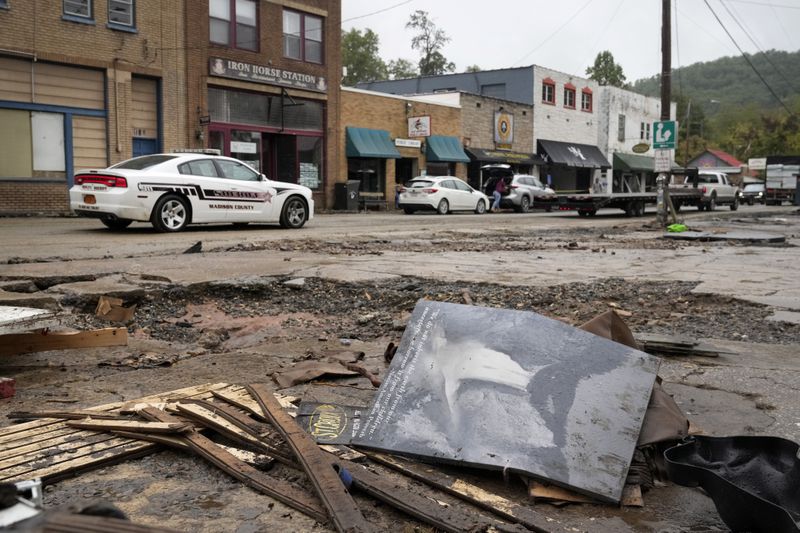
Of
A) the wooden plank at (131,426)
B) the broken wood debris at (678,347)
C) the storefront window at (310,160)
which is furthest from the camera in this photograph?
the storefront window at (310,160)

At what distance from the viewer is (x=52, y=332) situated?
15.0ft

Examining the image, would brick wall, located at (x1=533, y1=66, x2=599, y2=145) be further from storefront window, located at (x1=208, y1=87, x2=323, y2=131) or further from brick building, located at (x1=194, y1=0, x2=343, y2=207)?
storefront window, located at (x1=208, y1=87, x2=323, y2=131)

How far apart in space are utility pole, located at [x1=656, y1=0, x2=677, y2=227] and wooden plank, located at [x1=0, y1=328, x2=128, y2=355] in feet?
60.0

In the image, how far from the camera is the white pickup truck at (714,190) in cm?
3338

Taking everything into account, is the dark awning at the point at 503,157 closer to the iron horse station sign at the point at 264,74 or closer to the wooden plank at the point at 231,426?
the iron horse station sign at the point at 264,74

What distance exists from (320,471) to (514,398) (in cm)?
88

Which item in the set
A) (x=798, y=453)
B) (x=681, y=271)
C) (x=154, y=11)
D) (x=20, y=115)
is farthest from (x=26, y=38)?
(x=798, y=453)

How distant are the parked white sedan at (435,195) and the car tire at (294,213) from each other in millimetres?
11172

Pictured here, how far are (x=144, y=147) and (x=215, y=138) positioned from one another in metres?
2.74

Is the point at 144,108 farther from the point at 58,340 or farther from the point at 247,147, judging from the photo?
the point at 58,340

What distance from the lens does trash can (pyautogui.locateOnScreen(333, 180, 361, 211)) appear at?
93.6 ft

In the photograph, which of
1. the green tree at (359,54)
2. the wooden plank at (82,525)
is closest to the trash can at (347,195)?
the wooden plank at (82,525)

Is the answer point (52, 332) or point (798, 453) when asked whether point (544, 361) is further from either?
point (52, 332)

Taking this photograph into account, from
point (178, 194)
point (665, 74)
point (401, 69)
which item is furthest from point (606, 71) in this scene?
point (178, 194)
